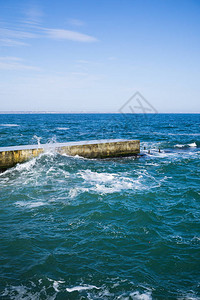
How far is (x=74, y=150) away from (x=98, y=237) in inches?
431

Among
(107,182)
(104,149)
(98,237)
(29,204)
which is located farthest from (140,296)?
(104,149)

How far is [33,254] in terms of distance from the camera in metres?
6.18

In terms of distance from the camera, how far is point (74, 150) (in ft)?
57.3

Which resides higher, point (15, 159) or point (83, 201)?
point (15, 159)

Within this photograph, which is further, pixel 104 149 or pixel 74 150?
pixel 104 149

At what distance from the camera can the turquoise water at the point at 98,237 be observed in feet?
16.8

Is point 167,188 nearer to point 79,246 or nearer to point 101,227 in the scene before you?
point 101,227

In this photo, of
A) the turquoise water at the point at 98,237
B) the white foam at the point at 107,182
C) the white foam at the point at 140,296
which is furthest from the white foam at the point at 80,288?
the white foam at the point at 107,182

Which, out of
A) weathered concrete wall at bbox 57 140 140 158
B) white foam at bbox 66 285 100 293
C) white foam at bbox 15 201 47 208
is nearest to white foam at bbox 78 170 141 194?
white foam at bbox 15 201 47 208

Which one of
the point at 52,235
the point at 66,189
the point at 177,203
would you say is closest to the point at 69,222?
the point at 52,235

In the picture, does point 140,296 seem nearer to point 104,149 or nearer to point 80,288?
point 80,288

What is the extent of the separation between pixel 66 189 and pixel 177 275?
22.6 ft

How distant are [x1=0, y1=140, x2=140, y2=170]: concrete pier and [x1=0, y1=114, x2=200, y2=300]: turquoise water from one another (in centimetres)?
144

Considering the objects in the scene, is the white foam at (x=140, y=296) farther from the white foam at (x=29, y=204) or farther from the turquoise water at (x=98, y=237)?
the white foam at (x=29, y=204)
